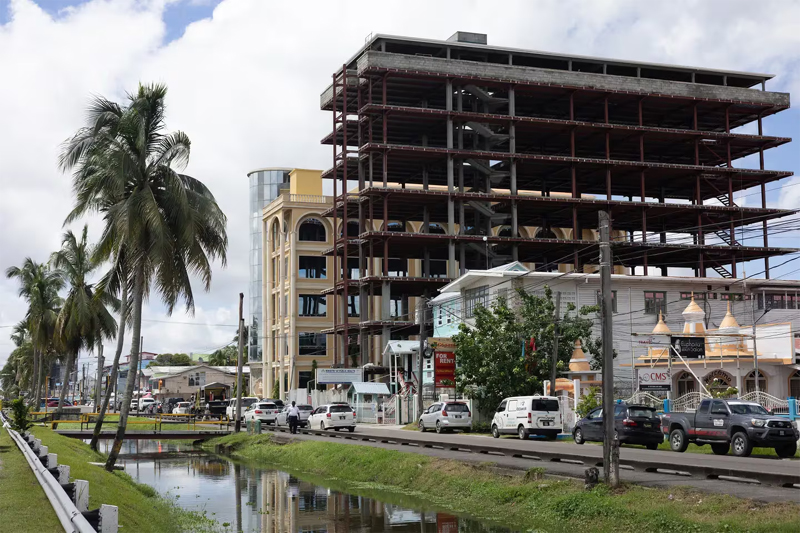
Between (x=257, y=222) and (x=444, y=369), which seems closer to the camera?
(x=444, y=369)

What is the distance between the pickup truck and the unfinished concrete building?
45.2m

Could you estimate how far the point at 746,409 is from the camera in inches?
1198

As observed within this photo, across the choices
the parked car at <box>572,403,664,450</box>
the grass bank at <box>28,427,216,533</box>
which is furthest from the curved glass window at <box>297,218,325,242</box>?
the grass bank at <box>28,427,216,533</box>

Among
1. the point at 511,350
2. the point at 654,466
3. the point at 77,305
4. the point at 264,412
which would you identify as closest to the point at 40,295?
the point at 77,305

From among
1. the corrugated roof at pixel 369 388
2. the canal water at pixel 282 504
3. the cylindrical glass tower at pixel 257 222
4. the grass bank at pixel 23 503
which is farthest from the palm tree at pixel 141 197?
the cylindrical glass tower at pixel 257 222

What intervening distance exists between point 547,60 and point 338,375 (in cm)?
3771

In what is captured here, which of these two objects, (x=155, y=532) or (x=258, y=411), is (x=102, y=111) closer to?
(x=155, y=532)

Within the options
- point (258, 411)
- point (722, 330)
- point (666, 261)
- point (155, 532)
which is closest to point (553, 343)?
point (722, 330)

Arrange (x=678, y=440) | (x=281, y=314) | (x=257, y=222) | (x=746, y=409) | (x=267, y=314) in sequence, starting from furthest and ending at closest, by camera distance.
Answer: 1. (x=257, y=222)
2. (x=267, y=314)
3. (x=281, y=314)
4. (x=678, y=440)
5. (x=746, y=409)

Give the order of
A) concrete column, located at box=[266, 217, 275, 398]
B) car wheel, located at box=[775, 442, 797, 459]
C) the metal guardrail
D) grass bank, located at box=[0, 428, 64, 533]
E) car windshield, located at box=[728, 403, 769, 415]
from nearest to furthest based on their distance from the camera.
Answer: grass bank, located at box=[0, 428, 64, 533] < the metal guardrail < car wheel, located at box=[775, 442, 797, 459] < car windshield, located at box=[728, 403, 769, 415] < concrete column, located at box=[266, 217, 275, 398]

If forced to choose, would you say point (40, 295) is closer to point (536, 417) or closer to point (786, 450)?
point (536, 417)

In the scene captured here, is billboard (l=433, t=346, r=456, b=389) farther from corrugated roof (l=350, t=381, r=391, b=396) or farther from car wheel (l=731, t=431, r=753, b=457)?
car wheel (l=731, t=431, r=753, b=457)

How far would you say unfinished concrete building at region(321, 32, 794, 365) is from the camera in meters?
78.5

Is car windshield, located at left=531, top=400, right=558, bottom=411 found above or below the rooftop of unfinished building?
below
